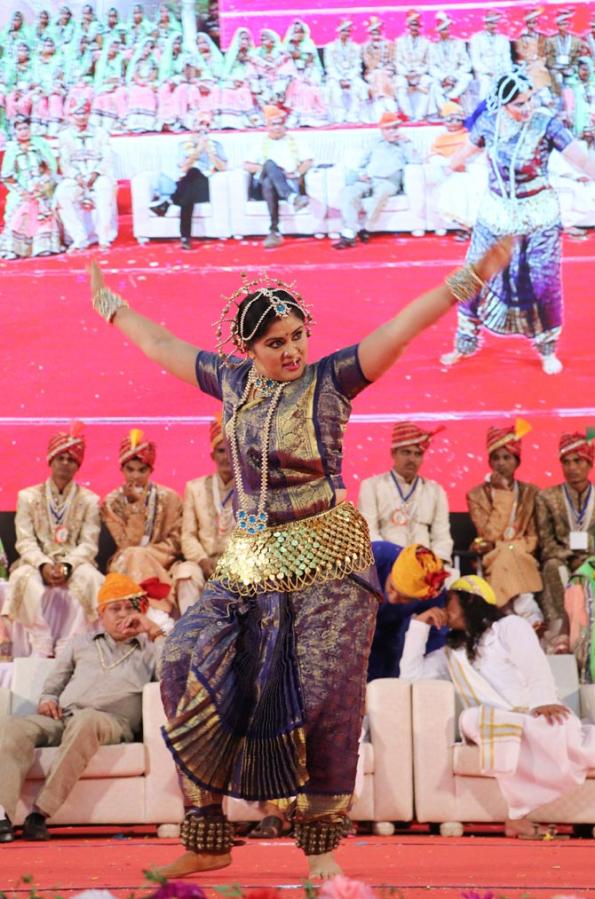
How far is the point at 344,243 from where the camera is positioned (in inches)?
304

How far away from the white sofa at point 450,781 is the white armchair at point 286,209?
308 centimetres

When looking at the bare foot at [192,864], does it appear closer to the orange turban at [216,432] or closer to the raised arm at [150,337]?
the raised arm at [150,337]

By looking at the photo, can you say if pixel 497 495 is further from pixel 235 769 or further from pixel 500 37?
pixel 235 769

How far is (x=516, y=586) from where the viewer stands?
22.5 ft

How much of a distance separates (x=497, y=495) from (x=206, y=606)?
3.94 m

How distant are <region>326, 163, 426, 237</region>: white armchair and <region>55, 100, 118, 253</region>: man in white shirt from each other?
47.2 inches

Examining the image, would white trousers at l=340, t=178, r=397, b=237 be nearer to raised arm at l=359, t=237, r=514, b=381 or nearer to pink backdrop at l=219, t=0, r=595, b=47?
pink backdrop at l=219, t=0, r=595, b=47

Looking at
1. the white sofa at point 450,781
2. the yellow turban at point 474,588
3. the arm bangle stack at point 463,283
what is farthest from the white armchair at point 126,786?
the arm bangle stack at point 463,283

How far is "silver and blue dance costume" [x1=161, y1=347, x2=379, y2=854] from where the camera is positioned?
3373 mm

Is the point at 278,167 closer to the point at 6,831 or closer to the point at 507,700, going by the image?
the point at 507,700

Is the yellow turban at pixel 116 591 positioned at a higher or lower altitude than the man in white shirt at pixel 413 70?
lower

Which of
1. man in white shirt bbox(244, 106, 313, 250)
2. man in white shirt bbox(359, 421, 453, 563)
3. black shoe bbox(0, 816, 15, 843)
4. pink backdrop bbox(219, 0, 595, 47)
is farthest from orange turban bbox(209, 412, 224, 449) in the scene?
black shoe bbox(0, 816, 15, 843)

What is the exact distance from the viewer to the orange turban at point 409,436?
23.9 ft

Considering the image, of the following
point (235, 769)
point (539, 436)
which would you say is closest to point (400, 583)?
point (539, 436)
